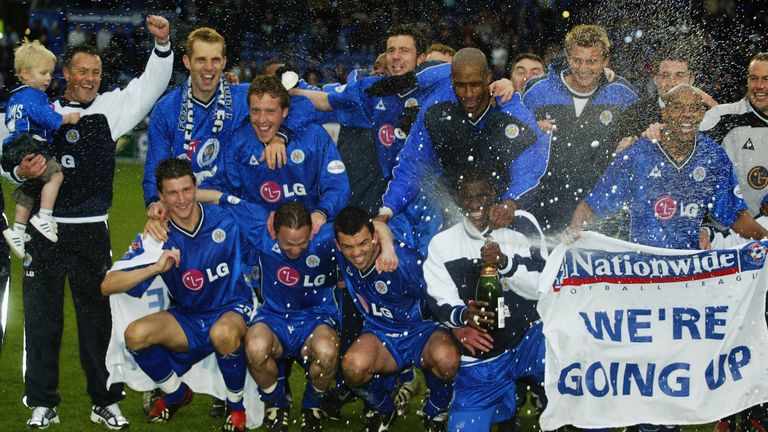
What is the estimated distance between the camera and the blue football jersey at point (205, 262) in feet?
19.8

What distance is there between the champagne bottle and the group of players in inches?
2.8

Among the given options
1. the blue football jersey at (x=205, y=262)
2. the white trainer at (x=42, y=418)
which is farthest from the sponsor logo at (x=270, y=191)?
the white trainer at (x=42, y=418)

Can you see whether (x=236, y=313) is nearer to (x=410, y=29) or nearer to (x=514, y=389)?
(x=514, y=389)

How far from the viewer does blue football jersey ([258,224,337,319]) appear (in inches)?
237

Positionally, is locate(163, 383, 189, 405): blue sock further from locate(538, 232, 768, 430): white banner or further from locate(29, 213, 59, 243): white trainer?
locate(538, 232, 768, 430): white banner

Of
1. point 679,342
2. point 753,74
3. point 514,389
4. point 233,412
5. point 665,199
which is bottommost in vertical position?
point 233,412

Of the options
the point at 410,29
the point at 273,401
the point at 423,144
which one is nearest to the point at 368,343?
the point at 273,401

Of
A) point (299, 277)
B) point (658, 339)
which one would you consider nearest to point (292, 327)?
point (299, 277)

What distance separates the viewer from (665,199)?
5555 millimetres

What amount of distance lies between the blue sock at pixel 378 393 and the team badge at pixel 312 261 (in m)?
0.73

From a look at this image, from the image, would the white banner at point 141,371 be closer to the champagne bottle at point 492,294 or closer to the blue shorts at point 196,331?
the blue shorts at point 196,331

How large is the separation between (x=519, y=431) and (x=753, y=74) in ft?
7.94

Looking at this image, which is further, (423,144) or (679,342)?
(423,144)

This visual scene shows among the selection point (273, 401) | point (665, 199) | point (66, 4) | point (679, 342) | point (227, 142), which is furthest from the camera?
point (66, 4)
